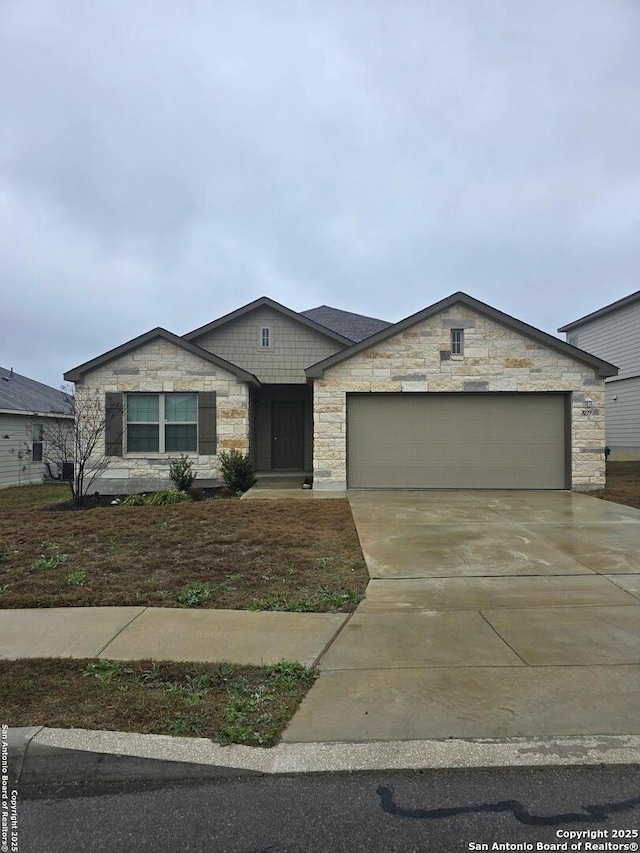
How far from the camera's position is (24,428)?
1966 cm

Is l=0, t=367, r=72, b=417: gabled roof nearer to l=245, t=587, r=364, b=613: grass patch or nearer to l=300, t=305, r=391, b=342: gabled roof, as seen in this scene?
l=300, t=305, r=391, b=342: gabled roof

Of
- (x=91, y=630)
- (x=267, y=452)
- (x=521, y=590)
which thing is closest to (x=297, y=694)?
(x=91, y=630)

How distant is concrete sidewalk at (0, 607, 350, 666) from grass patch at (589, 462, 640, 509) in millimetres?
8919

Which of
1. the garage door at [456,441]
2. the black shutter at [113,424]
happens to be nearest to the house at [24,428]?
the black shutter at [113,424]

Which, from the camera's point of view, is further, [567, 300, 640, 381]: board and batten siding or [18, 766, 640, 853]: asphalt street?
[567, 300, 640, 381]: board and batten siding

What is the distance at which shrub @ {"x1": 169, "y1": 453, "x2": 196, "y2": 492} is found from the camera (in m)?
13.8

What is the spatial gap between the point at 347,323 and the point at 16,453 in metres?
12.5

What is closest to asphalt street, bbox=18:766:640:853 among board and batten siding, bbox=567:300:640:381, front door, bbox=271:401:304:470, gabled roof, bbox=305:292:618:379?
gabled roof, bbox=305:292:618:379

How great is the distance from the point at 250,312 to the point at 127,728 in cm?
1482

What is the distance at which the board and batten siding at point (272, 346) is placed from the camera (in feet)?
56.2

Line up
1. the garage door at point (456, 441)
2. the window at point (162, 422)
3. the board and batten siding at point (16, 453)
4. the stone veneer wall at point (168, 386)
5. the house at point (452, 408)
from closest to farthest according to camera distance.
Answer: the house at point (452, 408)
the garage door at point (456, 441)
the stone veneer wall at point (168, 386)
the window at point (162, 422)
the board and batten siding at point (16, 453)

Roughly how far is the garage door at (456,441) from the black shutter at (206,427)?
3.52 metres

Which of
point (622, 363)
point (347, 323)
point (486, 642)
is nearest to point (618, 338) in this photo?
point (622, 363)

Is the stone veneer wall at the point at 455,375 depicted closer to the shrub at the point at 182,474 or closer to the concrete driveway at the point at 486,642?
the shrub at the point at 182,474
